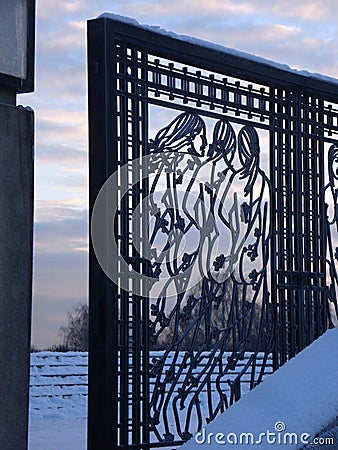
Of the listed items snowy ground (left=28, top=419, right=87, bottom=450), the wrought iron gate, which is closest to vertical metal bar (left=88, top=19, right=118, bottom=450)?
the wrought iron gate

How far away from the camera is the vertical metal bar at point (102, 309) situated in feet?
16.4

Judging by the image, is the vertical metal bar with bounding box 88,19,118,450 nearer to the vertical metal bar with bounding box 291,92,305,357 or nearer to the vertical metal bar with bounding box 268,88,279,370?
the vertical metal bar with bounding box 268,88,279,370

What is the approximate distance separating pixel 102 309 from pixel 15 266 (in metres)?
1.66

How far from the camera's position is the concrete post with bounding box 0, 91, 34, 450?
3334mm

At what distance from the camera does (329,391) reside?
342 cm

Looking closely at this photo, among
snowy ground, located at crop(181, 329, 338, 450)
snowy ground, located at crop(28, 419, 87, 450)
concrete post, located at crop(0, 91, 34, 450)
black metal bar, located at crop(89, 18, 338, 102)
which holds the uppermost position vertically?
black metal bar, located at crop(89, 18, 338, 102)

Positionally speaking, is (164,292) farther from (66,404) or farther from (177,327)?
(66,404)

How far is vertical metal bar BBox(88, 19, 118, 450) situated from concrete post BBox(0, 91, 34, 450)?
5.21ft

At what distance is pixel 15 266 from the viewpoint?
3.40 meters

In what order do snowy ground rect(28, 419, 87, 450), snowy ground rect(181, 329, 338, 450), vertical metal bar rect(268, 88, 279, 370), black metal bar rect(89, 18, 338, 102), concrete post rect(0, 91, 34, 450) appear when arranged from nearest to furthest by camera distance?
snowy ground rect(181, 329, 338, 450) → concrete post rect(0, 91, 34, 450) → black metal bar rect(89, 18, 338, 102) → vertical metal bar rect(268, 88, 279, 370) → snowy ground rect(28, 419, 87, 450)

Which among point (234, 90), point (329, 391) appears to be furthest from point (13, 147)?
point (234, 90)

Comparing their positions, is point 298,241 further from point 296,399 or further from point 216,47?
point 296,399

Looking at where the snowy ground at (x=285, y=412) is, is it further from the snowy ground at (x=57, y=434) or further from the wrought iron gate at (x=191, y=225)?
the snowy ground at (x=57, y=434)

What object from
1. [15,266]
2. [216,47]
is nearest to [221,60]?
[216,47]
